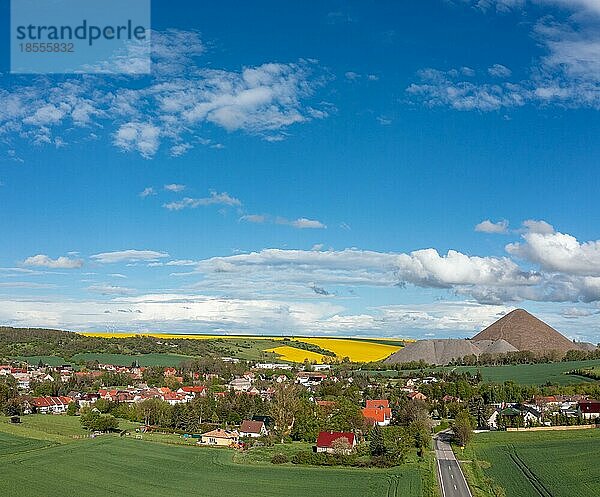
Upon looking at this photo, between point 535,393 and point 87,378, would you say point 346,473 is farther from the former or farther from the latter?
point 87,378

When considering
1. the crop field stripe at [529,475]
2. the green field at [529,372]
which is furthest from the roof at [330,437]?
the green field at [529,372]

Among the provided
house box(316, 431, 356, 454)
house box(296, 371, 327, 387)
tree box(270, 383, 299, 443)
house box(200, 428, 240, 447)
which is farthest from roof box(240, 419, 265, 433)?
house box(296, 371, 327, 387)

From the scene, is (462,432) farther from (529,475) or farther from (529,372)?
(529,372)

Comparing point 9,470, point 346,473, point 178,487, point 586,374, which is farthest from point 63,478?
point 586,374

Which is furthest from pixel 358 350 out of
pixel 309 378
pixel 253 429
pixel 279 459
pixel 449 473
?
pixel 449 473

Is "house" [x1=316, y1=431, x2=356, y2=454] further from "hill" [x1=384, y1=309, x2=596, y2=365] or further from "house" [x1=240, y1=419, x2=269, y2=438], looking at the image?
"hill" [x1=384, y1=309, x2=596, y2=365]

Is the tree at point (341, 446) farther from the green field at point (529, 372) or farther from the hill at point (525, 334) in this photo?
the hill at point (525, 334)
